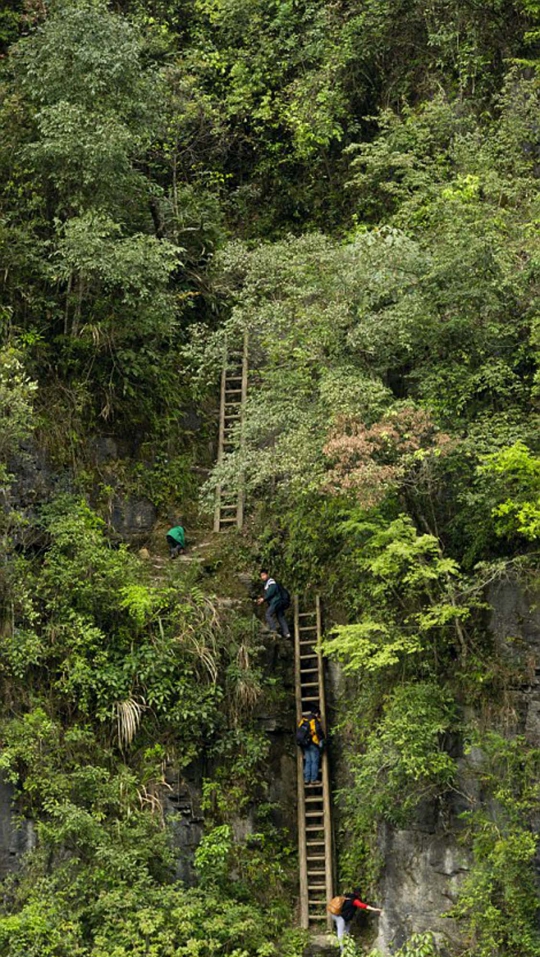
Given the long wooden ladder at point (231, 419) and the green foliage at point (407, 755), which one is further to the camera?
the long wooden ladder at point (231, 419)

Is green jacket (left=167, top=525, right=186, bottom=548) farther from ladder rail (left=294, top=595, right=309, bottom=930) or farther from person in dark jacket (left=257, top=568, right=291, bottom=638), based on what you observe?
ladder rail (left=294, top=595, right=309, bottom=930)

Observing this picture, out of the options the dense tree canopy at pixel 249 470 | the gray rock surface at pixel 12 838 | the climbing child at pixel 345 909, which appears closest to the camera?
the dense tree canopy at pixel 249 470

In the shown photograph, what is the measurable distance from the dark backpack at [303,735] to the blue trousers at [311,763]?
75mm

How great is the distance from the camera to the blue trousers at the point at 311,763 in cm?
1909

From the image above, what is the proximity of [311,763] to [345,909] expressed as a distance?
2.22 m

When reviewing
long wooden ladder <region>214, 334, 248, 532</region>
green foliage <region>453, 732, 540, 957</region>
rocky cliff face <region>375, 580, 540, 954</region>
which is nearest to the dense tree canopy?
green foliage <region>453, 732, 540, 957</region>

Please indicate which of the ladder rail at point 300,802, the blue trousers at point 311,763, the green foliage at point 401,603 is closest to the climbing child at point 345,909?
the ladder rail at point 300,802

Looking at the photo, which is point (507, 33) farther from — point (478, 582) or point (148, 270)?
point (478, 582)

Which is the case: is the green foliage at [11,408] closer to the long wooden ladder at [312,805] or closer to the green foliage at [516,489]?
the long wooden ladder at [312,805]

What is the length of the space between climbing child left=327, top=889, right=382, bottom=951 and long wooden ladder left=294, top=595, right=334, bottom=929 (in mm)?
584

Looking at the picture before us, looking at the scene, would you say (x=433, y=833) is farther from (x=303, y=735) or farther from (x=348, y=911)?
(x=303, y=735)

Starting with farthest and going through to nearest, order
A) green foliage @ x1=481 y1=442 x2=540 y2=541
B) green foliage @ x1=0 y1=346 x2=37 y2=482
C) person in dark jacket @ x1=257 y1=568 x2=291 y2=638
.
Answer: person in dark jacket @ x1=257 y1=568 x2=291 y2=638 < green foliage @ x1=0 y1=346 x2=37 y2=482 < green foliage @ x1=481 y1=442 x2=540 y2=541

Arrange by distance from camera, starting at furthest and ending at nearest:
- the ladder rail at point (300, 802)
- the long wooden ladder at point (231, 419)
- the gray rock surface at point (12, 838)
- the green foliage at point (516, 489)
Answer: the long wooden ladder at point (231, 419)
the ladder rail at point (300, 802)
the gray rock surface at point (12, 838)
the green foliage at point (516, 489)

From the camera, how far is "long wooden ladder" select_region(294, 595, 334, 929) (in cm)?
1841
